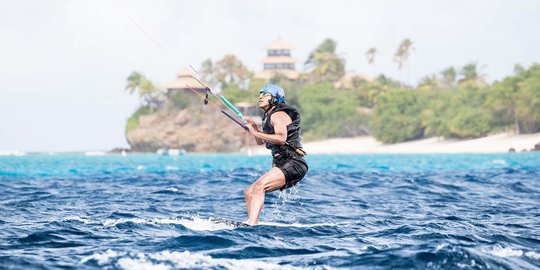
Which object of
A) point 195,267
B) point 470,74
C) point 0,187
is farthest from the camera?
point 470,74

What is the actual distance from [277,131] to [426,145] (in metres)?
111

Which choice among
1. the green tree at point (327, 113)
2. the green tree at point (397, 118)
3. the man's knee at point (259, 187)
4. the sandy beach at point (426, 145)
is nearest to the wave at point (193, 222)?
the man's knee at point (259, 187)

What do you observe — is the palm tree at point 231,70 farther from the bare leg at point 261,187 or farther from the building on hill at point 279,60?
the bare leg at point 261,187

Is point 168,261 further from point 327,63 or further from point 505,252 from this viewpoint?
point 327,63

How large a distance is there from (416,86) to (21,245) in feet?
464

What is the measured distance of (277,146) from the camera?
1260 centimetres

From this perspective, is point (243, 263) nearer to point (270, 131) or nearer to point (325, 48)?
point (270, 131)

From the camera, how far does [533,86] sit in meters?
105

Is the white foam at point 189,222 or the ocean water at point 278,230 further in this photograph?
the white foam at point 189,222

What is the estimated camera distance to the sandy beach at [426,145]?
105m

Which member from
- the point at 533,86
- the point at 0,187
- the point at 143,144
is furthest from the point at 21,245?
the point at 143,144

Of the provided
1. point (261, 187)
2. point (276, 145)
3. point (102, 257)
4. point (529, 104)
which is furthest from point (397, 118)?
point (102, 257)

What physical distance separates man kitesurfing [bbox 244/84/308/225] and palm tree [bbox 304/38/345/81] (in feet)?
439

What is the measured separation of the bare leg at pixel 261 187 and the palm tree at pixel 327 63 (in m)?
134
